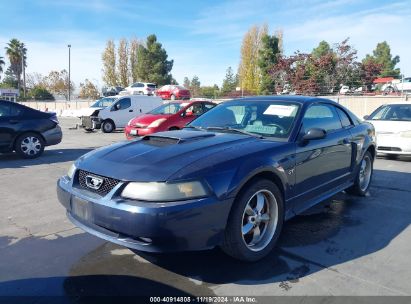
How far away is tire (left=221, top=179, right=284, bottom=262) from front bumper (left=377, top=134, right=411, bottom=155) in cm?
651

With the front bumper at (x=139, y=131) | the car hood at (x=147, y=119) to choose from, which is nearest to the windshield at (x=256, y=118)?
the front bumper at (x=139, y=131)

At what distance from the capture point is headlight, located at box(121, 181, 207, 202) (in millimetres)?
2840

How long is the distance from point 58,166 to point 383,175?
270 inches

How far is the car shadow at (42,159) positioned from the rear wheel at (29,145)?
165 mm

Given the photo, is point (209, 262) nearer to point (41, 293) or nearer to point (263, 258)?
point (263, 258)

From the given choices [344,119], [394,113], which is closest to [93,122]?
[394,113]

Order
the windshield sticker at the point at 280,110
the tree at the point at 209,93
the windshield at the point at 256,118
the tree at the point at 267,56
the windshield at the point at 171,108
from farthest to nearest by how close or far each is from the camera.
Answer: the tree at the point at 209,93, the tree at the point at 267,56, the windshield at the point at 171,108, the windshield sticker at the point at 280,110, the windshield at the point at 256,118

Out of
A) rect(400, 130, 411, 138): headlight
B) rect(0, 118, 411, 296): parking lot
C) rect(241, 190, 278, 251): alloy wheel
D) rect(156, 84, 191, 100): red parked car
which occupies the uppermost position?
rect(156, 84, 191, 100): red parked car

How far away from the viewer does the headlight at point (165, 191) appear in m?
2.84

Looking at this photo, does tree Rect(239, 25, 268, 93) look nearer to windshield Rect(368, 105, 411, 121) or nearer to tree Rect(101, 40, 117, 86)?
tree Rect(101, 40, 117, 86)

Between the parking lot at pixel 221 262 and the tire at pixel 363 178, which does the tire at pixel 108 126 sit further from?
the tire at pixel 363 178

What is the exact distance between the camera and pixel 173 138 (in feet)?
12.5

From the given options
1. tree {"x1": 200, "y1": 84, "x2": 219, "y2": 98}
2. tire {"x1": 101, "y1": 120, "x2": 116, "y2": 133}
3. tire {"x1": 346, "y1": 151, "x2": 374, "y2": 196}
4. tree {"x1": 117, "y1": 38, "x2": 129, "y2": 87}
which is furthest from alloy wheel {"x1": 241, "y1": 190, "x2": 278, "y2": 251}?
tree {"x1": 117, "y1": 38, "x2": 129, "y2": 87}

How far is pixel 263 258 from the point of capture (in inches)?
139
